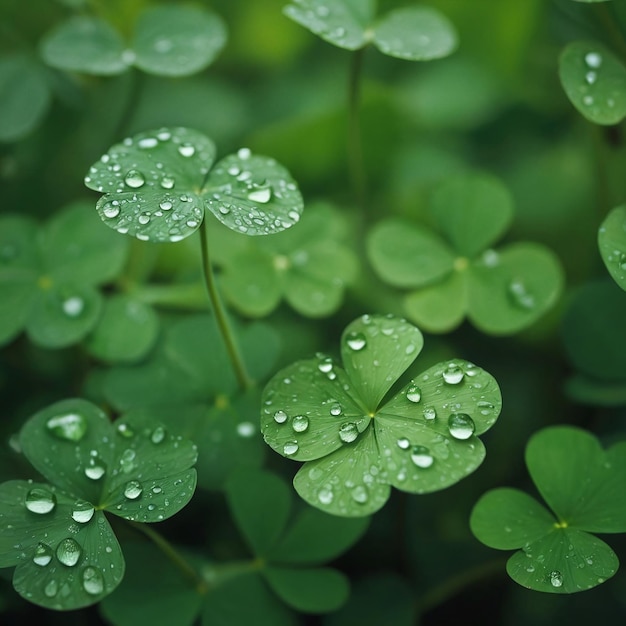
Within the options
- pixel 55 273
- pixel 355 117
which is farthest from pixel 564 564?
pixel 55 273

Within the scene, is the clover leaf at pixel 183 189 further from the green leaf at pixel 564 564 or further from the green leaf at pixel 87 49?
the green leaf at pixel 564 564

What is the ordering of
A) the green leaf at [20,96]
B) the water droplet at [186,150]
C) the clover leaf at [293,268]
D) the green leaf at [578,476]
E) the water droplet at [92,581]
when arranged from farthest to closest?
the green leaf at [20,96] < the clover leaf at [293,268] < the water droplet at [186,150] < the green leaf at [578,476] < the water droplet at [92,581]

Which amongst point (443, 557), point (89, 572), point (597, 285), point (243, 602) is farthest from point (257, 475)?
point (597, 285)

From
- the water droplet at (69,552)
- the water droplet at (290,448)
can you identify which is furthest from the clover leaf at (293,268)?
the water droplet at (69,552)

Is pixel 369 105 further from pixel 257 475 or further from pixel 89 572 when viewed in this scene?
pixel 89 572

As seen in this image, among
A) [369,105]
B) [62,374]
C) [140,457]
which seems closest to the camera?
[140,457]

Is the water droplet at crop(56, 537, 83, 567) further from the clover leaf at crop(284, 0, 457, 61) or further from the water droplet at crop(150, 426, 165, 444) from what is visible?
the clover leaf at crop(284, 0, 457, 61)

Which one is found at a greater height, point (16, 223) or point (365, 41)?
point (365, 41)

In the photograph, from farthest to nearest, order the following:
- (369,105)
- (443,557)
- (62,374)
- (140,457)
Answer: (369,105) → (62,374) → (443,557) → (140,457)
